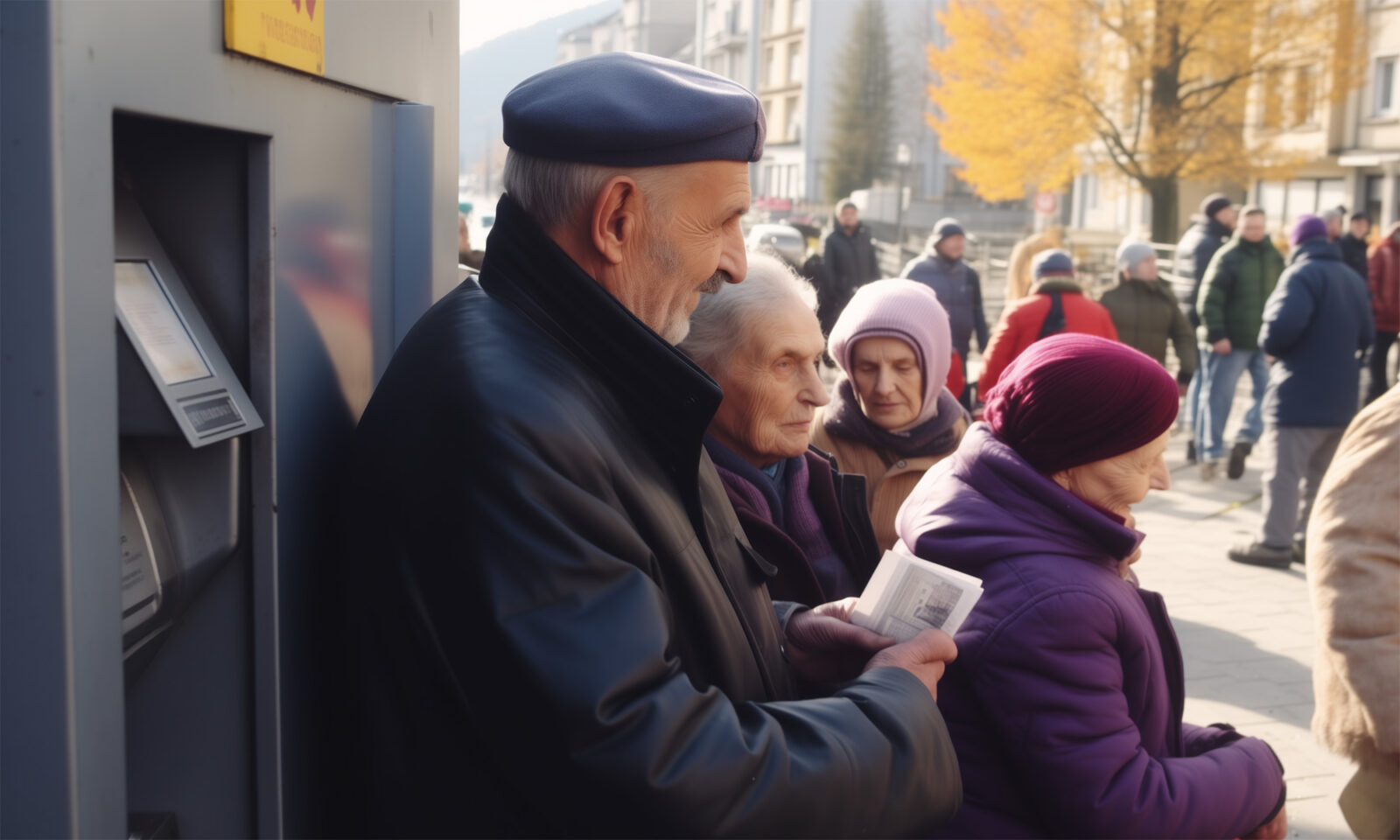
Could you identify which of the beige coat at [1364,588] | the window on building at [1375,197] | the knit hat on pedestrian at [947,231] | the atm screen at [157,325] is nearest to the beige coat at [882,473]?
the beige coat at [1364,588]

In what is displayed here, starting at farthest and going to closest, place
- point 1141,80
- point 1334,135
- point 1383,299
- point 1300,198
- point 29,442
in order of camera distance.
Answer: point 1300,198 < point 1334,135 < point 1141,80 < point 1383,299 < point 29,442

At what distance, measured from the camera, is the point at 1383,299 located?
1293 centimetres

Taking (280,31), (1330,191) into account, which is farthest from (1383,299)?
(1330,191)

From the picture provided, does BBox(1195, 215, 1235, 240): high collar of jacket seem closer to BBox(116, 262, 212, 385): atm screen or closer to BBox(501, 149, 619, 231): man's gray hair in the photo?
BBox(501, 149, 619, 231): man's gray hair

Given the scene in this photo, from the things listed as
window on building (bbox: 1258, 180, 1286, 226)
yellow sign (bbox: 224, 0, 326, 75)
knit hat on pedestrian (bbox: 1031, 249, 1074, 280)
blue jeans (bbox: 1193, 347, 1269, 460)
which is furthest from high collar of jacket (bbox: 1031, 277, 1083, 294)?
window on building (bbox: 1258, 180, 1286, 226)

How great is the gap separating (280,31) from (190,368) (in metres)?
0.42

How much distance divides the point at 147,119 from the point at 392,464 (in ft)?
1.39

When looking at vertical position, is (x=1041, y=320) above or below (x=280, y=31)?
below

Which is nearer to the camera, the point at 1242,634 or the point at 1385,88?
the point at 1242,634

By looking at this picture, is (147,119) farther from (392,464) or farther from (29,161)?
(392,464)

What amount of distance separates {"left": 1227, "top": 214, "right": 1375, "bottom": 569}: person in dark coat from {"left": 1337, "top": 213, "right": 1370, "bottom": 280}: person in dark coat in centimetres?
720

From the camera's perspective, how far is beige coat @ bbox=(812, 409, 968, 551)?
3.57 m

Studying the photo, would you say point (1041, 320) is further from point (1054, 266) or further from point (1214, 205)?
point (1214, 205)

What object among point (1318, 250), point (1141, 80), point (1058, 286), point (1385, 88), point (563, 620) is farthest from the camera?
point (1385, 88)
